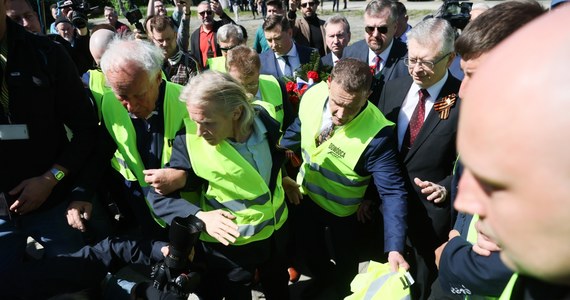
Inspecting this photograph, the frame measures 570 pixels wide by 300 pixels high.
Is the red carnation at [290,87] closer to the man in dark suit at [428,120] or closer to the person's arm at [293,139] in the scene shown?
the person's arm at [293,139]

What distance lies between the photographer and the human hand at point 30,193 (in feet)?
7.88

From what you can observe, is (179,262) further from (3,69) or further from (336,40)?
(336,40)

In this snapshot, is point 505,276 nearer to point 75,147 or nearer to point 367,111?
point 367,111

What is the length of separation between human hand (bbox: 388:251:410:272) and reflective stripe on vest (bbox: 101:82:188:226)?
1.37 metres

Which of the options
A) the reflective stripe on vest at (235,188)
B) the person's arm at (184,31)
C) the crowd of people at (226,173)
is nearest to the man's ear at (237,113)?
the crowd of people at (226,173)

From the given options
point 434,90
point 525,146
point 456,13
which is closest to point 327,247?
point 434,90

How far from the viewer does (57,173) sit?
2.52 meters

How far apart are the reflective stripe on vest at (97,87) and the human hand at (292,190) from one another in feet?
4.49

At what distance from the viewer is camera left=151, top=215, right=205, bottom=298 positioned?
2061mm

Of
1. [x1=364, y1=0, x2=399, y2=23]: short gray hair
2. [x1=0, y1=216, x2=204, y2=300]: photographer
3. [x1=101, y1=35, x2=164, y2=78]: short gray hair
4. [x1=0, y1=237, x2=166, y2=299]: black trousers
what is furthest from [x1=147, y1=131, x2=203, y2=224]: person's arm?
[x1=364, y1=0, x2=399, y2=23]: short gray hair

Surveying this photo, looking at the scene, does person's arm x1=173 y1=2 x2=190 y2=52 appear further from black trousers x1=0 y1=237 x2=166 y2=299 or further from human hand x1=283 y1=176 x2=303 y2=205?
black trousers x1=0 y1=237 x2=166 y2=299

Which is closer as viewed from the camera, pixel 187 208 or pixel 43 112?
pixel 187 208

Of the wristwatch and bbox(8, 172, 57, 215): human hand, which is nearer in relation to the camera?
bbox(8, 172, 57, 215): human hand

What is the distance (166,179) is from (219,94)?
0.52 metres
